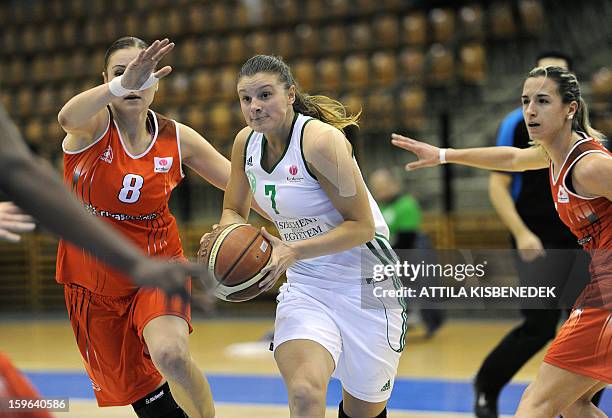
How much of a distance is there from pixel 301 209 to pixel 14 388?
167 cm

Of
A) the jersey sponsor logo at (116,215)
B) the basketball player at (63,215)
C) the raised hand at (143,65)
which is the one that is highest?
the raised hand at (143,65)

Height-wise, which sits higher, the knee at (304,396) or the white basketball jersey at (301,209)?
the white basketball jersey at (301,209)

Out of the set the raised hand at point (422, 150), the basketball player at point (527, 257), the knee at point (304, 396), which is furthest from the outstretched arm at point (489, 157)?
the knee at point (304, 396)

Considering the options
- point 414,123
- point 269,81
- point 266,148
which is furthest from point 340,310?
point 414,123

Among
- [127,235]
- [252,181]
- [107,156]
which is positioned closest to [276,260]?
[252,181]

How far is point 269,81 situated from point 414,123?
26.4ft

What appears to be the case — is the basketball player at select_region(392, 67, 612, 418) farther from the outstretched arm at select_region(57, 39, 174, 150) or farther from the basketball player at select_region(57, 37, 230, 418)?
the outstretched arm at select_region(57, 39, 174, 150)

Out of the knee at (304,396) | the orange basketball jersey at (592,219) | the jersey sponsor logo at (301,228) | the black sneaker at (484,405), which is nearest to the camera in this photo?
the knee at (304,396)

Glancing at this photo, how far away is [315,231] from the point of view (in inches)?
147

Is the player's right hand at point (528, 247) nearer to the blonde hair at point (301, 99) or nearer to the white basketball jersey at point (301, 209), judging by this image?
the white basketball jersey at point (301, 209)

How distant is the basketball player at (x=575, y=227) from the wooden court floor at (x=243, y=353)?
1941 millimetres

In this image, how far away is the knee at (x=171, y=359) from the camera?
3.67m

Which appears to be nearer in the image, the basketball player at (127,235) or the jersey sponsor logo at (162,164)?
the basketball player at (127,235)

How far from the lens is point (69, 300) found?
4.12 metres
